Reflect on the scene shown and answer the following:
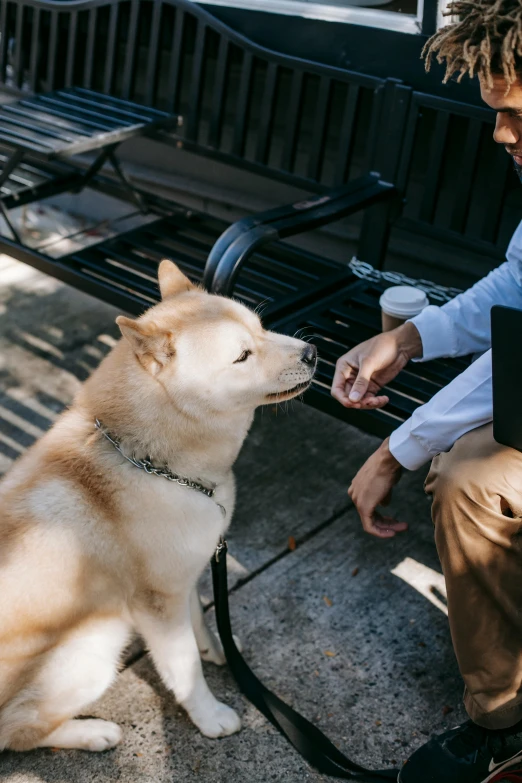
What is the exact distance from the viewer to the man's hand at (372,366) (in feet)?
8.95

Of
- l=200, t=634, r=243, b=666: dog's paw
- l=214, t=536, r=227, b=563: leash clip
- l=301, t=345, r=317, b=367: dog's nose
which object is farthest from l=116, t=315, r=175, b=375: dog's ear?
l=200, t=634, r=243, b=666: dog's paw

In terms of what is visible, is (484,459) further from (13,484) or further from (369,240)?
(369,240)

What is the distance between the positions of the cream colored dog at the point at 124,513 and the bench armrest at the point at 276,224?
0.50 meters

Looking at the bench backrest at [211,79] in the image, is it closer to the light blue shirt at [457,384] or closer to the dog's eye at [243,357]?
the light blue shirt at [457,384]

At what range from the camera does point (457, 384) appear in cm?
241

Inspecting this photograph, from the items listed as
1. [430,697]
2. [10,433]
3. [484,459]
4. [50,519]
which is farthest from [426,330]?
[10,433]

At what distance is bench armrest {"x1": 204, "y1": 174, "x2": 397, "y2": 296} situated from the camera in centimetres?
303

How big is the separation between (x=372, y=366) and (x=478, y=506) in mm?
677

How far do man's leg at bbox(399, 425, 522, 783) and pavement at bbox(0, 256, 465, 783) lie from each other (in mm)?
248

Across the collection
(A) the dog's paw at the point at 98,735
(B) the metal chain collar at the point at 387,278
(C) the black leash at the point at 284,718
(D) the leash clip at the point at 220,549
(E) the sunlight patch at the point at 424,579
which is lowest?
(A) the dog's paw at the point at 98,735

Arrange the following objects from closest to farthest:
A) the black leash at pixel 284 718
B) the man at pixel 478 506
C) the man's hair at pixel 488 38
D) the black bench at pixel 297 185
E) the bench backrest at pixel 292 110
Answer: the man's hair at pixel 488 38 < the man at pixel 478 506 < the black leash at pixel 284 718 < the black bench at pixel 297 185 < the bench backrest at pixel 292 110

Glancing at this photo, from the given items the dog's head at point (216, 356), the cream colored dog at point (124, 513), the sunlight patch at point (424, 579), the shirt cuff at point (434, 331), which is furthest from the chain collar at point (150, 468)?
the sunlight patch at point (424, 579)

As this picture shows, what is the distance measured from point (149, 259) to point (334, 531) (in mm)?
1545

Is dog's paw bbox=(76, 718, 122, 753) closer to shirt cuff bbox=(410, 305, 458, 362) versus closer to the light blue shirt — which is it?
the light blue shirt
